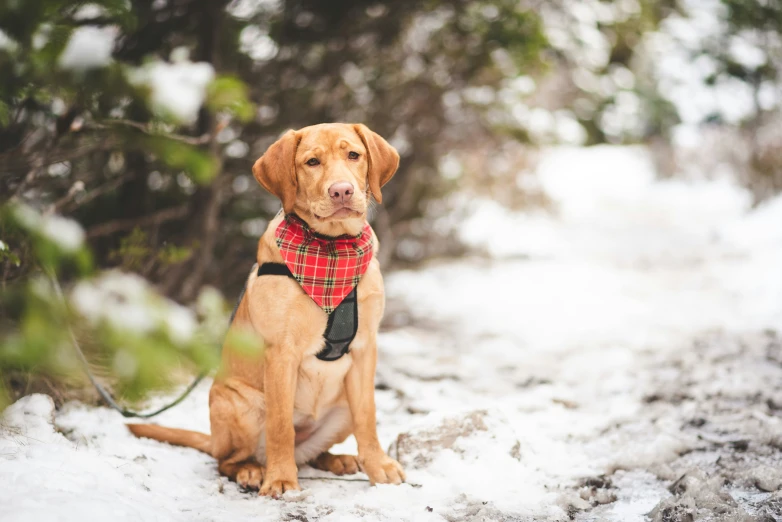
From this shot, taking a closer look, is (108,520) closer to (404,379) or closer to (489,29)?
(404,379)

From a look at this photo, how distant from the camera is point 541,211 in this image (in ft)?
43.4

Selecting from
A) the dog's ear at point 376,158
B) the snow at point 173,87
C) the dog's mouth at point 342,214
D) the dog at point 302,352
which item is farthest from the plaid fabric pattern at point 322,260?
the snow at point 173,87

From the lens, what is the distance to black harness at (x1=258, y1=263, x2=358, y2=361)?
2697mm

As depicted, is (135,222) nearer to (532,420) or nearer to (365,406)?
(365,406)

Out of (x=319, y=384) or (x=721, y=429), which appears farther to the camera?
(x=721, y=429)

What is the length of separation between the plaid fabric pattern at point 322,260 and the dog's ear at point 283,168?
0.34ft

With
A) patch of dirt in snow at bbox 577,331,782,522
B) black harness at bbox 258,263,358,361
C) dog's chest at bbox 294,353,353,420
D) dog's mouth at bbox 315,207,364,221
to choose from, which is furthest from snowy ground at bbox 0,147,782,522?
dog's mouth at bbox 315,207,364,221

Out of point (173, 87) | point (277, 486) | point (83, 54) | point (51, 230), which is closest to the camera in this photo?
point (51, 230)

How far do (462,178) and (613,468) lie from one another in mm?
7866

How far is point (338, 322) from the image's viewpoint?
106 inches

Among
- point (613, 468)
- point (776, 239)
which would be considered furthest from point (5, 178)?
point (776, 239)

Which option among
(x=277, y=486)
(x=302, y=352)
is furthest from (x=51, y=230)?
(x=277, y=486)

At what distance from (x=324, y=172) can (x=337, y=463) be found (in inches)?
55.7

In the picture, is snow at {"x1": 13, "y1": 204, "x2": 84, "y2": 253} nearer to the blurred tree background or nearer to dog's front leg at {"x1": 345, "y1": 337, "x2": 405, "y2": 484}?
the blurred tree background
